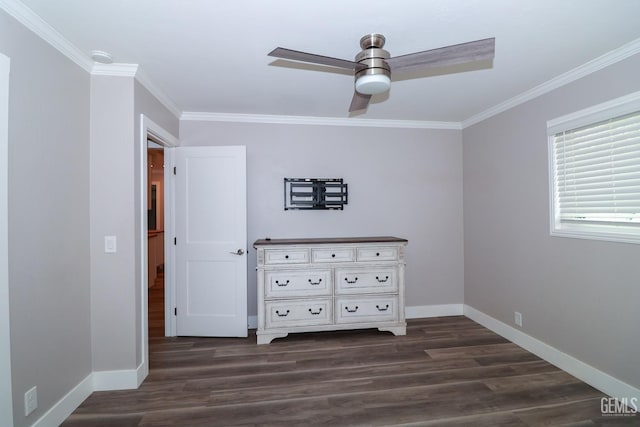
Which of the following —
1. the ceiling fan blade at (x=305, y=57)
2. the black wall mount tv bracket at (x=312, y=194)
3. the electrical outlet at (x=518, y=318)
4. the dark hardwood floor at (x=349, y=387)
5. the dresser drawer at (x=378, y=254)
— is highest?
the ceiling fan blade at (x=305, y=57)

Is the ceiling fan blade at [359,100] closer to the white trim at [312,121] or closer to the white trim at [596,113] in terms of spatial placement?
the white trim at [312,121]

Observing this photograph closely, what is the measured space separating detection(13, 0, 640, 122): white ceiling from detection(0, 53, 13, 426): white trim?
1.74 feet

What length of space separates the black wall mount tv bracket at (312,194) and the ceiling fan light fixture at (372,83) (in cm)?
187

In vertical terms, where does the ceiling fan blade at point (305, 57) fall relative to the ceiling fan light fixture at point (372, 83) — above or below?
above

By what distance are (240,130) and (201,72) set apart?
1159mm

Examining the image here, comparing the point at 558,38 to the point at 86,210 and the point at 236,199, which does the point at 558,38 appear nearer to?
the point at 236,199

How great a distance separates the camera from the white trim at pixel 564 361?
223cm

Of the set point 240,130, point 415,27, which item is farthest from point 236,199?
point 415,27

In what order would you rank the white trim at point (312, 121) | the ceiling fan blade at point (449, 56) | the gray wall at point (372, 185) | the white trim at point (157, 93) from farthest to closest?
the gray wall at point (372, 185) → the white trim at point (312, 121) → the white trim at point (157, 93) → the ceiling fan blade at point (449, 56)

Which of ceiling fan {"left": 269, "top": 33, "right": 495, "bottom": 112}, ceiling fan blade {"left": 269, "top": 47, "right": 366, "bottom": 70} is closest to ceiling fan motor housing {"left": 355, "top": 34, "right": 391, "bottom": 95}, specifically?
ceiling fan {"left": 269, "top": 33, "right": 495, "bottom": 112}

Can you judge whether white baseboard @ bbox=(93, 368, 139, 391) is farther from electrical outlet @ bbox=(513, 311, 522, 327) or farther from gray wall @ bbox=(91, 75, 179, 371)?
electrical outlet @ bbox=(513, 311, 522, 327)

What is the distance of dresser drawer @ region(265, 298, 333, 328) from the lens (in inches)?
127

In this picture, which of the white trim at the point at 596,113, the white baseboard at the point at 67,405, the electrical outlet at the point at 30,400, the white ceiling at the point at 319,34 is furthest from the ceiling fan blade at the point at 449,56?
the white baseboard at the point at 67,405

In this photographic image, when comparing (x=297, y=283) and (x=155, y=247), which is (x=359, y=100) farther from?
(x=155, y=247)
